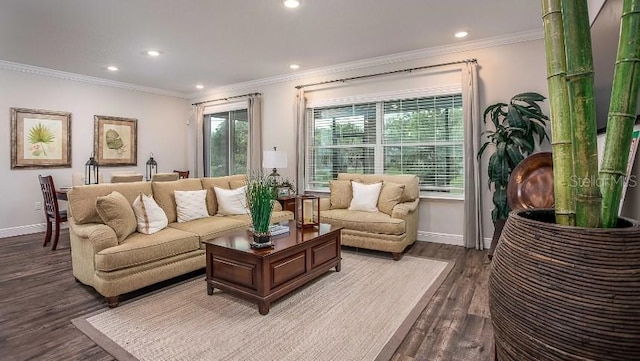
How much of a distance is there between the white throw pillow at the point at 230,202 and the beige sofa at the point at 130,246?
13.9 inches

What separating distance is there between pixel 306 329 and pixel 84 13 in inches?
145

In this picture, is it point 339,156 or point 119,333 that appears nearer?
point 119,333

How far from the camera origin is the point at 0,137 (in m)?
4.94

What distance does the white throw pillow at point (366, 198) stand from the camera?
4.37 metres

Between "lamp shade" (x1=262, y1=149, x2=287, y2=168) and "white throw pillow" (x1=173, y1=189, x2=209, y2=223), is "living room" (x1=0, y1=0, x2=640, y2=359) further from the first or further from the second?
"white throw pillow" (x1=173, y1=189, x2=209, y2=223)

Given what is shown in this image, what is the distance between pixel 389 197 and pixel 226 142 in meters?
4.09

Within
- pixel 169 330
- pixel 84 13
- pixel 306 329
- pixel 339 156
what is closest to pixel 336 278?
pixel 306 329

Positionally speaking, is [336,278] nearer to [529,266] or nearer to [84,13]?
[529,266]

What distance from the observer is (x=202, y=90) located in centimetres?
708

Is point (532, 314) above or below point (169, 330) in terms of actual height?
above

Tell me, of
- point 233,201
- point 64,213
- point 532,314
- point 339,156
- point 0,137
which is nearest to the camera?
point 532,314

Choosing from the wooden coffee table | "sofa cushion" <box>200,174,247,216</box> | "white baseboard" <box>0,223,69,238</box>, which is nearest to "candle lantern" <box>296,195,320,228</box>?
the wooden coffee table

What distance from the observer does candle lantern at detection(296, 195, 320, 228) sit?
3.29 metres

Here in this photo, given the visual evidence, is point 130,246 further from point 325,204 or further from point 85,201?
point 325,204
